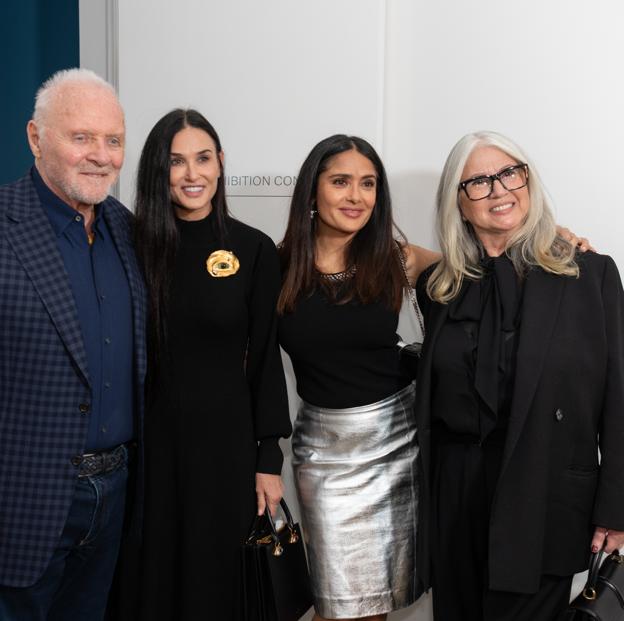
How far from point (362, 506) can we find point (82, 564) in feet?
3.28

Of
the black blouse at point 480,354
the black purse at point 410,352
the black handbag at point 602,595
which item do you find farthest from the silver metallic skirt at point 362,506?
the black handbag at point 602,595

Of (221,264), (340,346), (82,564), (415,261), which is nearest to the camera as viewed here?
(82,564)

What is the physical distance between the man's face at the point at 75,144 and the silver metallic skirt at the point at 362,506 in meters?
1.15

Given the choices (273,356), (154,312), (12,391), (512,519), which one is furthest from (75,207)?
(512,519)

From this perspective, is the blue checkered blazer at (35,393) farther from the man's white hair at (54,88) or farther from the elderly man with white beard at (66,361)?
the man's white hair at (54,88)

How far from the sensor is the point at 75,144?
90.2 inches

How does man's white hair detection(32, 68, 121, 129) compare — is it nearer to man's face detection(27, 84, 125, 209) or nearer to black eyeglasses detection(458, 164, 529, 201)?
man's face detection(27, 84, 125, 209)

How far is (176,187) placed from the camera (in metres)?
2.62

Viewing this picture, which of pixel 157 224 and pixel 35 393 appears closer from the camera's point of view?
pixel 35 393

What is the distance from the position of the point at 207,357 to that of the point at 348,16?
1.75m

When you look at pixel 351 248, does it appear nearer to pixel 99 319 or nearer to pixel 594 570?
pixel 99 319

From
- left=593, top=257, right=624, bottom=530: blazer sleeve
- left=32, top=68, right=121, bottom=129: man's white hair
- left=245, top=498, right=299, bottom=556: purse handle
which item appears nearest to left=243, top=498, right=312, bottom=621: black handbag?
left=245, top=498, right=299, bottom=556: purse handle

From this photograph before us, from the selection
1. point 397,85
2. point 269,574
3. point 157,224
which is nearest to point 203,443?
point 269,574

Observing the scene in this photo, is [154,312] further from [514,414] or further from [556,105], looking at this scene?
[556,105]
